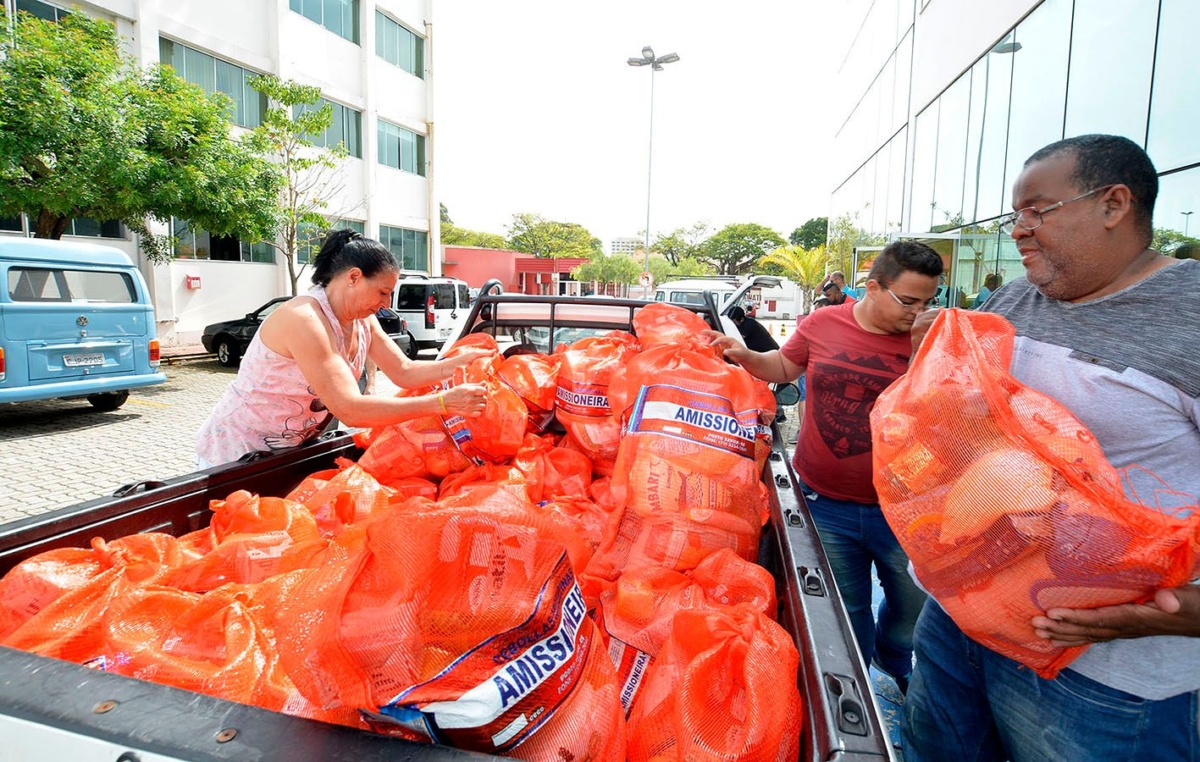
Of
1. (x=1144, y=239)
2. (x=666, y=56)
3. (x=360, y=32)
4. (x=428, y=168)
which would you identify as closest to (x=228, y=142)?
(x=360, y=32)

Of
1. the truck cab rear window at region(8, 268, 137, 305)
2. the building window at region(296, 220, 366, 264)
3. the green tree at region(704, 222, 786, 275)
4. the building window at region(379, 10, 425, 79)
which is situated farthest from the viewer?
the green tree at region(704, 222, 786, 275)

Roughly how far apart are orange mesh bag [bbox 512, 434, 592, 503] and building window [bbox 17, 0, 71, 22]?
642 inches

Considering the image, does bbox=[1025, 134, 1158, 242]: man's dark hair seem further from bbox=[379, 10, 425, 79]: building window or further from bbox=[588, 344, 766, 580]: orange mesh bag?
bbox=[379, 10, 425, 79]: building window

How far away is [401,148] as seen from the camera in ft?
75.8

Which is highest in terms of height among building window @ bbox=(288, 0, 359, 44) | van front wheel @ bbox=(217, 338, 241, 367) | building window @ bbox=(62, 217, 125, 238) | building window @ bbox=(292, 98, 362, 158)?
building window @ bbox=(288, 0, 359, 44)

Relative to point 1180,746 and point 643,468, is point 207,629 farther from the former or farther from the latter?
point 1180,746

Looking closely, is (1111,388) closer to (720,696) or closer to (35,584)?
(720,696)

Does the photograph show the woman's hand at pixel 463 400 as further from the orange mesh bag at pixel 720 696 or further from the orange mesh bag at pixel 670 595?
the orange mesh bag at pixel 720 696

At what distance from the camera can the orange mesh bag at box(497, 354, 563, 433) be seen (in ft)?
9.09

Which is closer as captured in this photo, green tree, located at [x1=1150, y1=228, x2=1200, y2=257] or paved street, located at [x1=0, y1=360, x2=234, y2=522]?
paved street, located at [x1=0, y1=360, x2=234, y2=522]

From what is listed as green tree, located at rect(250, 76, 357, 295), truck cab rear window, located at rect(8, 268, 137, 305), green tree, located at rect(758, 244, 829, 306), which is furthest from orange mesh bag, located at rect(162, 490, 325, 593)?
green tree, located at rect(758, 244, 829, 306)

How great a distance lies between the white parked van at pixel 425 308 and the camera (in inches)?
592

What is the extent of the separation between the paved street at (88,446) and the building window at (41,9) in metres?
8.70

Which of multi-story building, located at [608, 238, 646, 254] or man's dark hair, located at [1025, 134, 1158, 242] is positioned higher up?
multi-story building, located at [608, 238, 646, 254]
